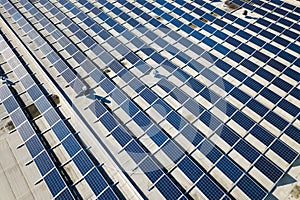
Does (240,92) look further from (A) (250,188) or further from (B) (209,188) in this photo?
(B) (209,188)

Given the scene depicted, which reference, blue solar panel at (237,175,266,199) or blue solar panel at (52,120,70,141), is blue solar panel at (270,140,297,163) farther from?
blue solar panel at (52,120,70,141)

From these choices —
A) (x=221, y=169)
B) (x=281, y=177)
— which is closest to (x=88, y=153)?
(x=221, y=169)

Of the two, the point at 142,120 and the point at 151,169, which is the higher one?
the point at 142,120

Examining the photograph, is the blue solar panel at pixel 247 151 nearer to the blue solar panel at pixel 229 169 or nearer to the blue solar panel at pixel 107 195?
the blue solar panel at pixel 229 169

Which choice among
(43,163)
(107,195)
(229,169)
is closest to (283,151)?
(229,169)

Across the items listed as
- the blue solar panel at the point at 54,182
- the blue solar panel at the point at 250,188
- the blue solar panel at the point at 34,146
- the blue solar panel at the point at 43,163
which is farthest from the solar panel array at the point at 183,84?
the blue solar panel at the point at 43,163

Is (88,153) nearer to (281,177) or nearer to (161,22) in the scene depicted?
(281,177)

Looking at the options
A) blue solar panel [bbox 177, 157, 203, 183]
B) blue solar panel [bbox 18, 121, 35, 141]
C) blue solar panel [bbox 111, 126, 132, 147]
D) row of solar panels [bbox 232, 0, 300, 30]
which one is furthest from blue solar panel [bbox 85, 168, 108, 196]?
row of solar panels [bbox 232, 0, 300, 30]
